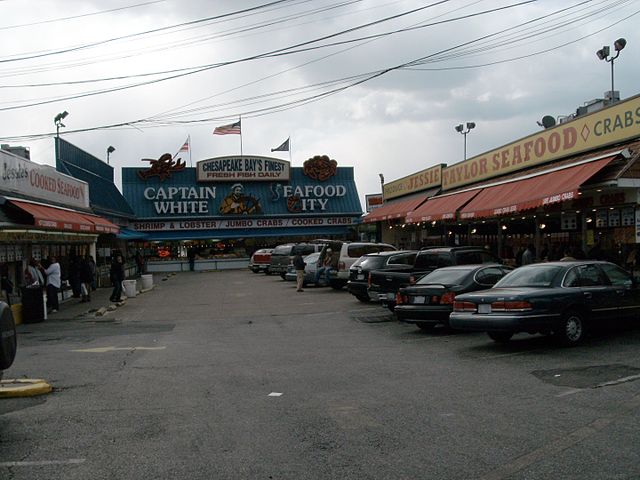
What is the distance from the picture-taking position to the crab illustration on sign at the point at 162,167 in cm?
5200

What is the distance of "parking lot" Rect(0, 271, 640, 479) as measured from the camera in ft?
19.3

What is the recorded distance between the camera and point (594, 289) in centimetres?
1200

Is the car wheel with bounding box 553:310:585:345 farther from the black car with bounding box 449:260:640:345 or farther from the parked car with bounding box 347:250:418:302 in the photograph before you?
the parked car with bounding box 347:250:418:302

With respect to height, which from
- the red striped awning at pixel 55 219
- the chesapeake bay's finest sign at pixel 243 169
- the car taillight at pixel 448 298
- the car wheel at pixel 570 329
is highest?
the chesapeake bay's finest sign at pixel 243 169

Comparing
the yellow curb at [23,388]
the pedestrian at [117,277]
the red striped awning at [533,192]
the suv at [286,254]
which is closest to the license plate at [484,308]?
the red striped awning at [533,192]

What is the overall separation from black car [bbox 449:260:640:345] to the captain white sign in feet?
136

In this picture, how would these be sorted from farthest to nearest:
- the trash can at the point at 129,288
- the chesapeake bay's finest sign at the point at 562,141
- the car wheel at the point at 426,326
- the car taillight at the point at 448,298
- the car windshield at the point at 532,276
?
the trash can at the point at 129,288 < the chesapeake bay's finest sign at the point at 562,141 < the car wheel at the point at 426,326 < the car taillight at the point at 448,298 < the car windshield at the point at 532,276

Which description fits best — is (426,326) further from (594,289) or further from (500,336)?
(594,289)

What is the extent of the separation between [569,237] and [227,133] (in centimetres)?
3284

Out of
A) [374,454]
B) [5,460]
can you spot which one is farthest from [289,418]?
[5,460]

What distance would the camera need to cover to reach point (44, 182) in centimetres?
2284

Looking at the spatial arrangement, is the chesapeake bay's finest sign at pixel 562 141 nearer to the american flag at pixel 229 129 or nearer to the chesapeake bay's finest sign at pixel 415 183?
the chesapeake bay's finest sign at pixel 415 183

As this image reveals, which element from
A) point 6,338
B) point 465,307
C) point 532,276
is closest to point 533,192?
point 532,276

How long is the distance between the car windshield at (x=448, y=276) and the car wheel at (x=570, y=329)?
295 centimetres
